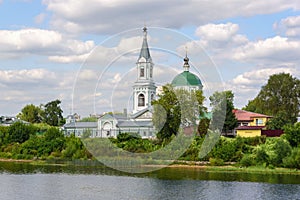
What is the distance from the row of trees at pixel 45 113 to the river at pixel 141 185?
45.9 meters

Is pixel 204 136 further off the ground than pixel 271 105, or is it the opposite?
pixel 271 105

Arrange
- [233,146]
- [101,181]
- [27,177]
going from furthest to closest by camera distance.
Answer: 1. [233,146]
2. [27,177]
3. [101,181]

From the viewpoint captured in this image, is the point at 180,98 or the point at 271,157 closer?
the point at 271,157

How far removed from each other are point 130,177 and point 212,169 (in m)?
6.85

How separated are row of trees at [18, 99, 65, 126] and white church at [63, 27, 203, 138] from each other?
24588 mm

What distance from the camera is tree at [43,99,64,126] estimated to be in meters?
80.2

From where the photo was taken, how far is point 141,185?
26875 mm

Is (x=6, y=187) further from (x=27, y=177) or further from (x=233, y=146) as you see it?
(x=233, y=146)

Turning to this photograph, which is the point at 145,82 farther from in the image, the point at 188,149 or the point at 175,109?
the point at 188,149

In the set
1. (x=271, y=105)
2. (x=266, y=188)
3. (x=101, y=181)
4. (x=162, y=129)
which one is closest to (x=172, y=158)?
(x=162, y=129)

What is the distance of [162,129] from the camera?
137 ft

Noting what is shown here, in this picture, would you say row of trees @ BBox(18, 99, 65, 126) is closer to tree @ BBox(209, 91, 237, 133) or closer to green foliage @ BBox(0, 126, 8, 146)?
green foliage @ BBox(0, 126, 8, 146)

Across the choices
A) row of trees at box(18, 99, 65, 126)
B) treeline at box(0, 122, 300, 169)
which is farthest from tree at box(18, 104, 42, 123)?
treeline at box(0, 122, 300, 169)

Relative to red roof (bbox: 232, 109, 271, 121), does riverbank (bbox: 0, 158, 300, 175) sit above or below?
below
